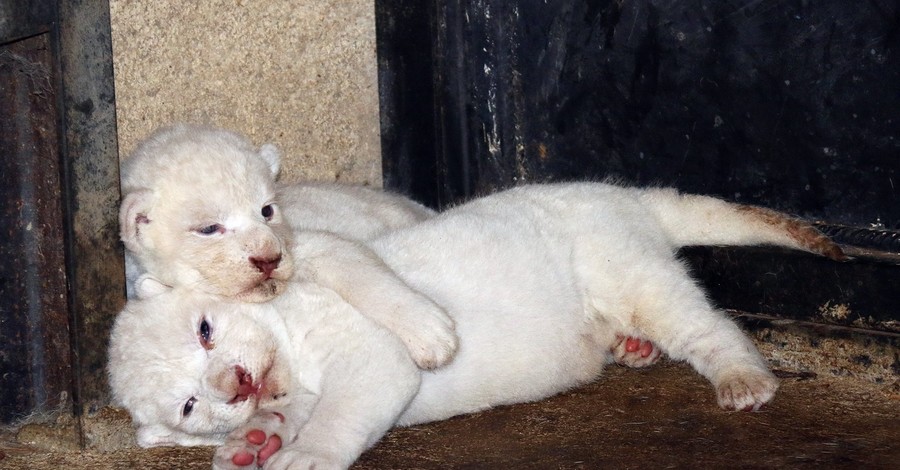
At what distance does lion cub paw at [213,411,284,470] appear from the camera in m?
3.89

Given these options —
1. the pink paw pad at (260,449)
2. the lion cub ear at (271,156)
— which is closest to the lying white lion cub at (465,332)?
the pink paw pad at (260,449)

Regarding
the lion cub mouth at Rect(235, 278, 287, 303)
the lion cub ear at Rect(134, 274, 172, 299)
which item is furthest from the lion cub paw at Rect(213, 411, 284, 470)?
the lion cub ear at Rect(134, 274, 172, 299)

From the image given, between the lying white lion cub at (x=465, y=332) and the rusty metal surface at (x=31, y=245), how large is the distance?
486mm

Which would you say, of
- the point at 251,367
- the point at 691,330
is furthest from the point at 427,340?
the point at 691,330

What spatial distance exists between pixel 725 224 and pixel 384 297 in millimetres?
1789

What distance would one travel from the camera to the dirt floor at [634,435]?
13.0 ft

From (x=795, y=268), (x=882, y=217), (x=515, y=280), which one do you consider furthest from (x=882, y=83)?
(x=515, y=280)

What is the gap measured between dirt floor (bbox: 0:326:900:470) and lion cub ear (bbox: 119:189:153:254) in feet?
2.49

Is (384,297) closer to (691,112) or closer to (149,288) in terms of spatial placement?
(149,288)

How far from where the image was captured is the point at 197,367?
13.6 feet

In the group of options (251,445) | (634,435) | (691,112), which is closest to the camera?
(251,445)

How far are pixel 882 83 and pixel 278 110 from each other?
2884mm

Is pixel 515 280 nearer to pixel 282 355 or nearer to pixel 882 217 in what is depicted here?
pixel 282 355

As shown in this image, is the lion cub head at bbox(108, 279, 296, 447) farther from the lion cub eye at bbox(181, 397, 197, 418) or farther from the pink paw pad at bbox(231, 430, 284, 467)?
the pink paw pad at bbox(231, 430, 284, 467)
